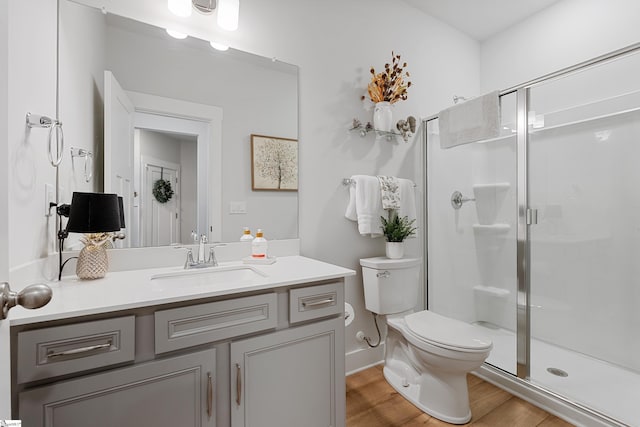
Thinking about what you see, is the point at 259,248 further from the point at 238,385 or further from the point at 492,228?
the point at 492,228

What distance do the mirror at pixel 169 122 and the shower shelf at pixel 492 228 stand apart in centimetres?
154

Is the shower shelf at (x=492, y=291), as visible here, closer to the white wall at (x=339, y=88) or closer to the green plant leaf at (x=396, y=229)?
the white wall at (x=339, y=88)

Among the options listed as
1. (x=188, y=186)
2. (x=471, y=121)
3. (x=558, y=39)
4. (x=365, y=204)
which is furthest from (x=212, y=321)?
(x=558, y=39)

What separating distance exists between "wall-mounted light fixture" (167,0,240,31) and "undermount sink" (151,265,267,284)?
3.99 ft

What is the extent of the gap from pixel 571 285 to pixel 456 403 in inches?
49.9

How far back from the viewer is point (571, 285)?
210 cm

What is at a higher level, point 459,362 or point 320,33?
point 320,33

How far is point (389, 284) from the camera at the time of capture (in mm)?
1927

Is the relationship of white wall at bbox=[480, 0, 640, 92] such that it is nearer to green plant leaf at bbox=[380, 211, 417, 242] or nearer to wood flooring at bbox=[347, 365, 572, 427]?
green plant leaf at bbox=[380, 211, 417, 242]

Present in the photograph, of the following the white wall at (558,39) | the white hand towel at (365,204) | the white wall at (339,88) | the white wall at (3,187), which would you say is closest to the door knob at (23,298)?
the white wall at (3,187)

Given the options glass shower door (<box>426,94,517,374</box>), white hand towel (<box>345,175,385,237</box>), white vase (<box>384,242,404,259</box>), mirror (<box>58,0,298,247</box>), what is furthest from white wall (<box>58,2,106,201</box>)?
glass shower door (<box>426,94,517,374</box>)

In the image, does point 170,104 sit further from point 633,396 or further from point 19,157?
point 633,396

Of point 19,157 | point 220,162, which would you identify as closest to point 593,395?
point 220,162

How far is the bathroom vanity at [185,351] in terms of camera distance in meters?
0.82
